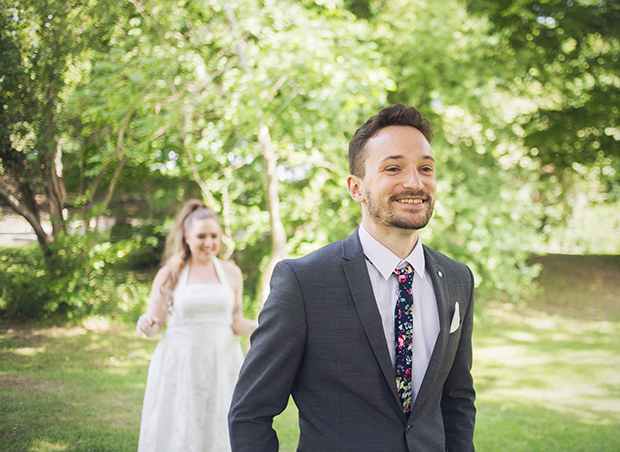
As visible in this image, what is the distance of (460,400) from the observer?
177 centimetres

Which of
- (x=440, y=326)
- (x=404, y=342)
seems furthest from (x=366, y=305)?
(x=440, y=326)

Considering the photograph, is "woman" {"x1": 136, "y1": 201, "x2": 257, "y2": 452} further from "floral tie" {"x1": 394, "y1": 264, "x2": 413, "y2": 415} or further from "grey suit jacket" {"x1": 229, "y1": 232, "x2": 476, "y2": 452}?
"floral tie" {"x1": 394, "y1": 264, "x2": 413, "y2": 415}

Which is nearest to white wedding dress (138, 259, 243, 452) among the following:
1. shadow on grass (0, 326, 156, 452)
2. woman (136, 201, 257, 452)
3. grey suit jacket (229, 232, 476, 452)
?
woman (136, 201, 257, 452)

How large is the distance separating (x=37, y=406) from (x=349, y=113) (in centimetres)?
568

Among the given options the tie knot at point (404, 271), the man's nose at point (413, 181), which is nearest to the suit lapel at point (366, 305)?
the tie knot at point (404, 271)

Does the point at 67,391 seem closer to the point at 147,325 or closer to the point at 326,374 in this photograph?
the point at 147,325

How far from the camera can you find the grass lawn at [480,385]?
8.27 feet

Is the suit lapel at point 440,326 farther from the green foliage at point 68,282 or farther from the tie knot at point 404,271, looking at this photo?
the green foliage at point 68,282

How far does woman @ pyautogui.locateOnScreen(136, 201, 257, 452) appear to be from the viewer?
10.1 ft

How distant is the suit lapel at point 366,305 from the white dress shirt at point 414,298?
0.06m

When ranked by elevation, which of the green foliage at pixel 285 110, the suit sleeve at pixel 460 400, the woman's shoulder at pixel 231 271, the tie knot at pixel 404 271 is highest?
the green foliage at pixel 285 110

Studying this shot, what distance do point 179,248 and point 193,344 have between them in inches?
32.1

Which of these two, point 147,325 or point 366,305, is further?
point 147,325

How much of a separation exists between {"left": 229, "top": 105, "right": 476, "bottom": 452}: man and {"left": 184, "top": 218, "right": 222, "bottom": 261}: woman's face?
6.86 ft
